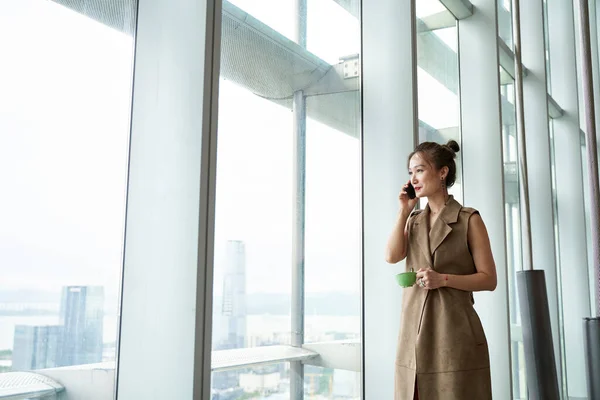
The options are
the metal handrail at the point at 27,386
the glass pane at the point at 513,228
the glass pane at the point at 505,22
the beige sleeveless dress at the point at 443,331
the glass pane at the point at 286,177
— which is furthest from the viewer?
the glass pane at the point at 505,22

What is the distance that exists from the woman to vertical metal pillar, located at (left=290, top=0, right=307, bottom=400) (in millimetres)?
285

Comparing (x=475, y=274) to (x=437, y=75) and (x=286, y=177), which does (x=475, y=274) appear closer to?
(x=286, y=177)

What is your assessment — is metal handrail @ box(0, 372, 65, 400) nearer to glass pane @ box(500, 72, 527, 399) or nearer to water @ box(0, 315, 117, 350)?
water @ box(0, 315, 117, 350)

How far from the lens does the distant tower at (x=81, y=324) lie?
1.38m

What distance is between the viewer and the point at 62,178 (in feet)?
4.58

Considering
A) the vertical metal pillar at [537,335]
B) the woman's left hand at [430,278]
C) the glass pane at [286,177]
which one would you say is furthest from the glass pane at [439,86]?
the vertical metal pillar at [537,335]

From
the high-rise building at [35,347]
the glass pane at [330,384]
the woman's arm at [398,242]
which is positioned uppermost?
the woman's arm at [398,242]

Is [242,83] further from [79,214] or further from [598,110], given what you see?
[598,110]

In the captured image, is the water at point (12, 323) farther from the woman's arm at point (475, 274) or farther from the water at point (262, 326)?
the woman's arm at point (475, 274)

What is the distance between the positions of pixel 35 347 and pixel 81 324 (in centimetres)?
12

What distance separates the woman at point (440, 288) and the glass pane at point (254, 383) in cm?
34

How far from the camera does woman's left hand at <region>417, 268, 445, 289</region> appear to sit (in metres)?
1.88

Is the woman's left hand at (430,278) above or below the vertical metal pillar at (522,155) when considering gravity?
below

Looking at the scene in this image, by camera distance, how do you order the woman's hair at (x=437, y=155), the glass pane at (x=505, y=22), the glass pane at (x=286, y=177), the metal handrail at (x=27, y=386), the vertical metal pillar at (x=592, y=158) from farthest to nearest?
1. the glass pane at (x=505, y=22)
2. the woman's hair at (x=437, y=155)
3. the glass pane at (x=286, y=177)
4. the vertical metal pillar at (x=592, y=158)
5. the metal handrail at (x=27, y=386)
